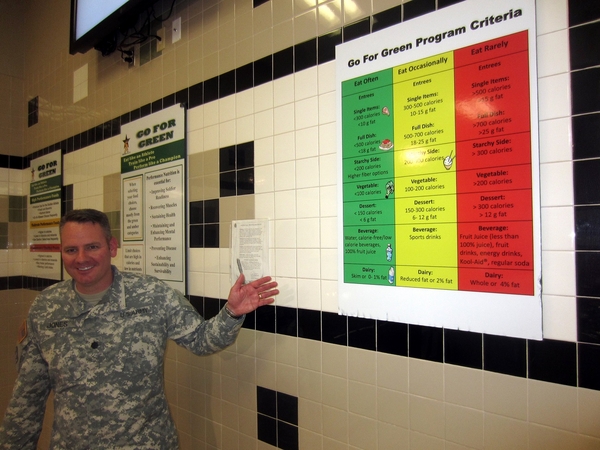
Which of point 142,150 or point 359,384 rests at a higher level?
point 142,150

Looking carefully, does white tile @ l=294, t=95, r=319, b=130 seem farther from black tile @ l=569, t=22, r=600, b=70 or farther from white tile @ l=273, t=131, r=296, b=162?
black tile @ l=569, t=22, r=600, b=70

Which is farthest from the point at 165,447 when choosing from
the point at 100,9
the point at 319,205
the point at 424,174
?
the point at 100,9

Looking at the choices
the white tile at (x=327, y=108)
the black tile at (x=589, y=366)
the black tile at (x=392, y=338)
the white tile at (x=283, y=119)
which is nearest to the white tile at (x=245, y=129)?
the white tile at (x=283, y=119)

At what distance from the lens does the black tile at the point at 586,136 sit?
1.01 metres

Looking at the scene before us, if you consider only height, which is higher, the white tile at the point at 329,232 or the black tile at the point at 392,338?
the white tile at the point at 329,232

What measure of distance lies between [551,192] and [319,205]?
2.69 feet

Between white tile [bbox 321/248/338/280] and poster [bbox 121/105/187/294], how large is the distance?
953mm

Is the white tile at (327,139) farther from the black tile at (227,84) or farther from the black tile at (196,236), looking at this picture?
the black tile at (196,236)

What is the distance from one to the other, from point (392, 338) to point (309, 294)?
0.40 meters

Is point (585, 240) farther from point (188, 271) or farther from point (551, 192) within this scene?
point (188, 271)

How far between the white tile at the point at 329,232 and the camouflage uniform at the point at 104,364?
1.69 ft

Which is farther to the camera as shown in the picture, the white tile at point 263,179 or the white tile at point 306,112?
the white tile at point 263,179

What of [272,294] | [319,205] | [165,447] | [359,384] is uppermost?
[319,205]

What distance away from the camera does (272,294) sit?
64.6 inches
